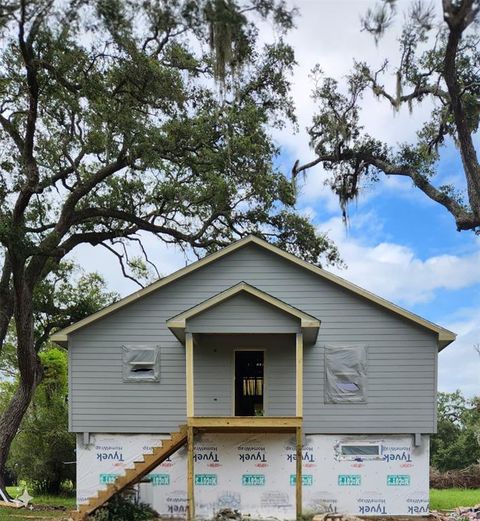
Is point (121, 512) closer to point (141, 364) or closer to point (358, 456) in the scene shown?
point (141, 364)

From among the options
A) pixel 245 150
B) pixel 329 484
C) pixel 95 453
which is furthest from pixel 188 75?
pixel 329 484

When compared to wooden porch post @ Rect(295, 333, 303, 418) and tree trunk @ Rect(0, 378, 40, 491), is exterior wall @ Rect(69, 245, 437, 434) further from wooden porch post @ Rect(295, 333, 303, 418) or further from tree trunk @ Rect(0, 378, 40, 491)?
tree trunk @ Rect(0, 378, 40, 491)

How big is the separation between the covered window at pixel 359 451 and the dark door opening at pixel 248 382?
2.39 m

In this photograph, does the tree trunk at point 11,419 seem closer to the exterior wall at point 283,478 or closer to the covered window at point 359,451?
the exterior wall at point 283,478

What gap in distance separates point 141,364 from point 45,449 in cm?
848

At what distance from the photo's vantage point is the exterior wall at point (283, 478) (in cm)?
1315

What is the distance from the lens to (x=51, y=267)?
62.9ft

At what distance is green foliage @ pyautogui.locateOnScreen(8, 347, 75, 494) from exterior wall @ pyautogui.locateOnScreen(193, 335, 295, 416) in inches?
318

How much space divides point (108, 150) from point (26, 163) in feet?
→ 6.86

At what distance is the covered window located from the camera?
13266 millimetres

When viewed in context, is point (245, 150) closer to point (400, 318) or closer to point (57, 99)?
point (57, 99)

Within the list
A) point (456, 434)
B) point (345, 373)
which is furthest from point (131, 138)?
point (456, 434)

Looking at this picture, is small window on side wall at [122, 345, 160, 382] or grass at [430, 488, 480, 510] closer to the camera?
small window on side wall at [122, 345, 160, 382]

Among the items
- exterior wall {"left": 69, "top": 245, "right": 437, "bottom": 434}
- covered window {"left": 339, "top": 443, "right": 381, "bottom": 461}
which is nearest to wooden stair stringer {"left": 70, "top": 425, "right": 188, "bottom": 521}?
exterior wall {"left": 69, "top": 245, "right": 437, "bottom": 434}
